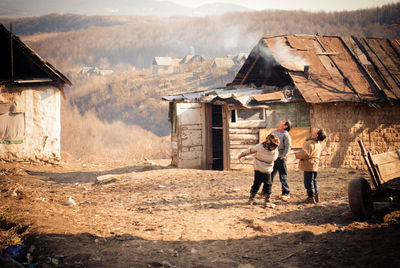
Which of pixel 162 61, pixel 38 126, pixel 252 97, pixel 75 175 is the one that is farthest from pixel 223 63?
pixel 75 175

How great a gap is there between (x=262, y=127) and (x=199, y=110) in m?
2.61

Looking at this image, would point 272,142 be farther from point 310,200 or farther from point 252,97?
point 252,97

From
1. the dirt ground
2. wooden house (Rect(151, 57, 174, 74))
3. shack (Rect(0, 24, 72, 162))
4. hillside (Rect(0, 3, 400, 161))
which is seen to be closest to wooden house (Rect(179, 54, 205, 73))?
wooden house (Rect(151, 57, 174, 74))

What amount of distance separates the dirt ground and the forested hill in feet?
172

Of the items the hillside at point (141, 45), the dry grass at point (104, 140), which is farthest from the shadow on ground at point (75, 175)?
the hillside at point (141, 45)

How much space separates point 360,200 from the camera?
15.8 ft

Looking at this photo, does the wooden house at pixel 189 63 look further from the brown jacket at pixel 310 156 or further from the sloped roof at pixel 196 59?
the brown jacket at pixel 310 156

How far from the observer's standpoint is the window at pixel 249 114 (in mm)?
11625

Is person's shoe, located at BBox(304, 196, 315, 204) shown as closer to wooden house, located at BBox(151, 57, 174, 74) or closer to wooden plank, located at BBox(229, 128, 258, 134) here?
wooden plank, located at BBox(229, 128, 258, 134)

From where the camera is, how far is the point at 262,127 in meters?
11.5

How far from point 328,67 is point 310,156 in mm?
→ 7950

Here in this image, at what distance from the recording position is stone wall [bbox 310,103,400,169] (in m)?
11.8

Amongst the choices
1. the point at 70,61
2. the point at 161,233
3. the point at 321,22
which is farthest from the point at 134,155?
the point at 321,22

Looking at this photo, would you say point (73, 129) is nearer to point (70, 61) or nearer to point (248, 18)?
point (70, 61)
